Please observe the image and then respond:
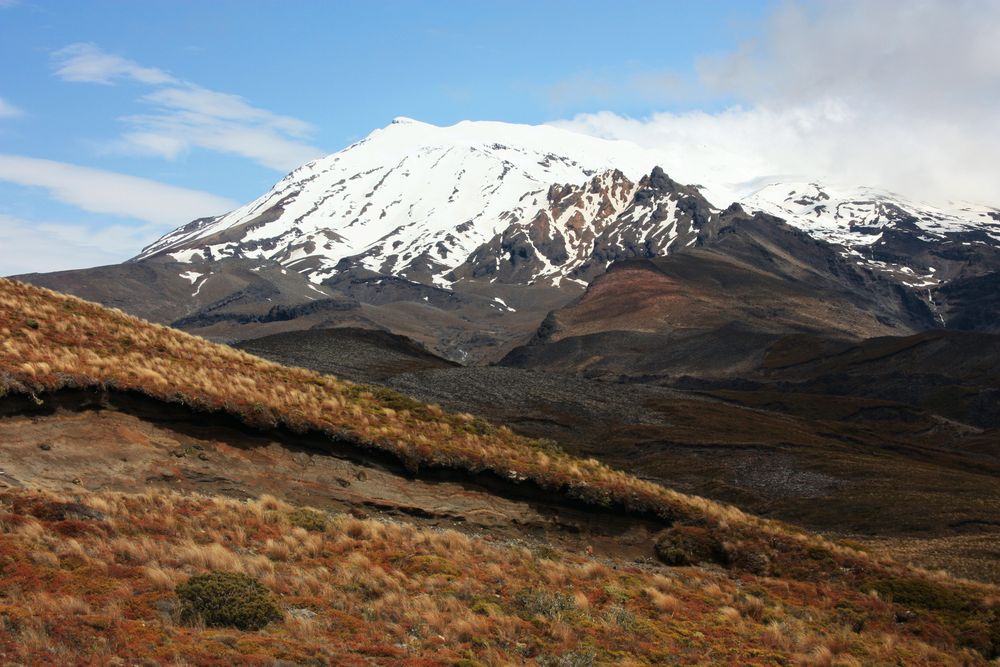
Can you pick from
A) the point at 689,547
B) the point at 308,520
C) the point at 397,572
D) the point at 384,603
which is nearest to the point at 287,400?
the point at 308,520

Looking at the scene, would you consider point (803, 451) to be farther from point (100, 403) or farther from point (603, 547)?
point (100, 403)

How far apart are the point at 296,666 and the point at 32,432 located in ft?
36.3

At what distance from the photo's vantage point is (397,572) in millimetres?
15672

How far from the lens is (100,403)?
21094 millimetres

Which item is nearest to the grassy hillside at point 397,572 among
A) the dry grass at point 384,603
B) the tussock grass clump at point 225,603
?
the dry grass at point 384,603

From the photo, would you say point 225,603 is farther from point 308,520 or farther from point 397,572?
point 308,520

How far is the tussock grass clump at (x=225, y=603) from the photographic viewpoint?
39.7 feet

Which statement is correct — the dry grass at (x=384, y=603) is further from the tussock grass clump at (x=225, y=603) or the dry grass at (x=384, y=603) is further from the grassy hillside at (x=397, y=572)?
the tussock grass clump at (x=225, y=603)

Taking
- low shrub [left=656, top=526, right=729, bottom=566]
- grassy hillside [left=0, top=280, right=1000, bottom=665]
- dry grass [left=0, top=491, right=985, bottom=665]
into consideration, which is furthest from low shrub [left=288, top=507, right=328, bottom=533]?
low shrub [left=656, top=526, right=729, bottom=566]

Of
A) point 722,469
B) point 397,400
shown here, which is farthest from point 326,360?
point 397,400

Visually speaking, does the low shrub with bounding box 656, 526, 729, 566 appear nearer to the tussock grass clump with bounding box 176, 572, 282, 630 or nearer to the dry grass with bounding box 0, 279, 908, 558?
the dry grass with bounding box 0, 279, 908, 558

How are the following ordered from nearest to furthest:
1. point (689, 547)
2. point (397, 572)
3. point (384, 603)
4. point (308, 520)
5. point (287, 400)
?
1. point (384, 603)
2. point (397, 572)
3. point (308, 520)
4. point (689, 547)
5. point (287, 400)

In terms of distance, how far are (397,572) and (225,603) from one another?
3.85 m

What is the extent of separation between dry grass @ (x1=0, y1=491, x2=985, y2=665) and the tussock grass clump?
216mm
